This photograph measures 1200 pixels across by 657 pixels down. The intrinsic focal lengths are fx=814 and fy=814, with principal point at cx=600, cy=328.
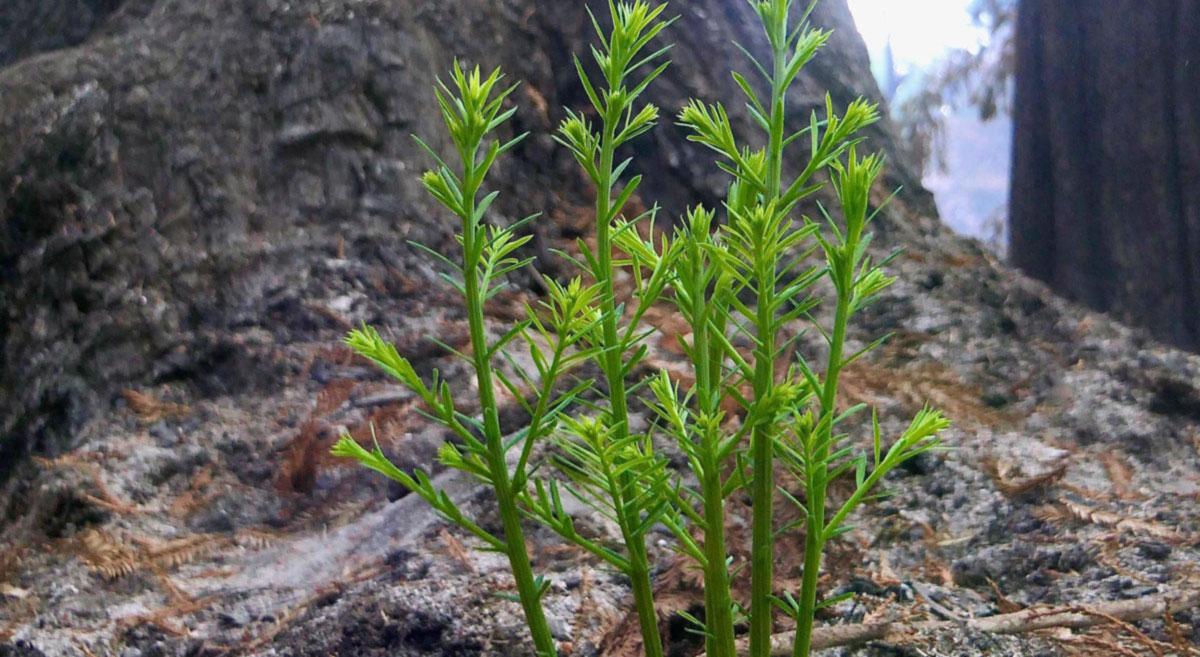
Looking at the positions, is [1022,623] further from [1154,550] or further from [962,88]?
[962,88]

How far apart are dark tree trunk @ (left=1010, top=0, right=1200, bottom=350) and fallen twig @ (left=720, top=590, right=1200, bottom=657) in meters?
3.46

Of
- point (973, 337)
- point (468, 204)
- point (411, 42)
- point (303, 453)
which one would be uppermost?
point (411, 42)

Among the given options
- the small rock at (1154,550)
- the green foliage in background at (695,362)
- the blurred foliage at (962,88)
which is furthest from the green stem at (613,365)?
the blurred foliage at (962,88)

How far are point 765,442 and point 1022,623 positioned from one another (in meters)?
0.73

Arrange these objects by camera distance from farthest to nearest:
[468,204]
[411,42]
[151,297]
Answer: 1. [411,42]
2. [151,297]
3. [468,204]

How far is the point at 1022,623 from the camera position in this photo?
1340 millimetres

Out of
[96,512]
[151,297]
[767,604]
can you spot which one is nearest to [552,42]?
[151,297]

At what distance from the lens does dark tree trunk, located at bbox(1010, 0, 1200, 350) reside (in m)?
4.16

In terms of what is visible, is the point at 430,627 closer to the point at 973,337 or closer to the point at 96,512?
the point at 96,512

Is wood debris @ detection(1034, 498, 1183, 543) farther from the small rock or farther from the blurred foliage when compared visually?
the blurred foliage

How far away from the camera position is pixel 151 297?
7.70ft

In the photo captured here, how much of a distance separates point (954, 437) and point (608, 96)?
4.86ft

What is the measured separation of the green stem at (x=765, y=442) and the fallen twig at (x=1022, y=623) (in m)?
0.36

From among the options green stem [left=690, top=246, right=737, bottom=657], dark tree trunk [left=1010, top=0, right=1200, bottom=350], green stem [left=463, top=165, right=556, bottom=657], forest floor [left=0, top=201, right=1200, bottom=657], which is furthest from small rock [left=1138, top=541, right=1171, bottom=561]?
dark tree trunk [left=1010, top=0, right=1200, bottom=350]
